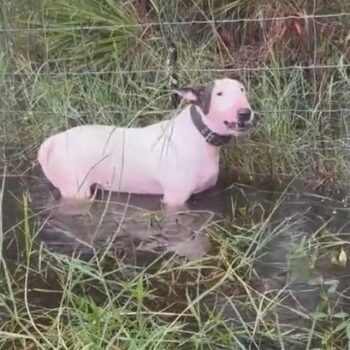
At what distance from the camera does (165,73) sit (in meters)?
4.79

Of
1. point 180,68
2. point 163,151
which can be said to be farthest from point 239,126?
point 180,68

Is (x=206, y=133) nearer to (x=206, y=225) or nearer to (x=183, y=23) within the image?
(x=206, y=225)

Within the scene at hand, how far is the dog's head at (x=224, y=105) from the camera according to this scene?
400 centimetres

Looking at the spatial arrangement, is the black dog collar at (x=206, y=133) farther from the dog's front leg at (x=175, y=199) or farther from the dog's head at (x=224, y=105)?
the dog's front leg at (x=175, y=199)

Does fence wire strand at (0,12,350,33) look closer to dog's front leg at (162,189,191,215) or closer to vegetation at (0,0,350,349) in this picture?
vegetation at (0,0,350,349)

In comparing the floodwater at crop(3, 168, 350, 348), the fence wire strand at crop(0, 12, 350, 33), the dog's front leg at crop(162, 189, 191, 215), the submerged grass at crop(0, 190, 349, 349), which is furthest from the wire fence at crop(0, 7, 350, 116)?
the submerged grass at crop(0, 190, 349, 349)

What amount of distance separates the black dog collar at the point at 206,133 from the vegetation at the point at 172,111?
0.29m

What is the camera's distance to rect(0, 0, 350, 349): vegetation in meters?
2.85

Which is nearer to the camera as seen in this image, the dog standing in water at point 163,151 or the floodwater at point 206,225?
the floodwater at point 206,225

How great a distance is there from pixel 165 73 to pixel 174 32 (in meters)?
0.23

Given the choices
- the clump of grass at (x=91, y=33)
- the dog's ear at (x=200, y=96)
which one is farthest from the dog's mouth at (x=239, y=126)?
the clump of grass at (x=91, y=33)

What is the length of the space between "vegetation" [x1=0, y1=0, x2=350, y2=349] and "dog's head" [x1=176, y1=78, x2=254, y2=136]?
1.01 feet

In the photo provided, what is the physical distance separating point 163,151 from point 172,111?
1.75 feet

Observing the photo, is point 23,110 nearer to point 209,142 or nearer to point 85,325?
point 209,142
